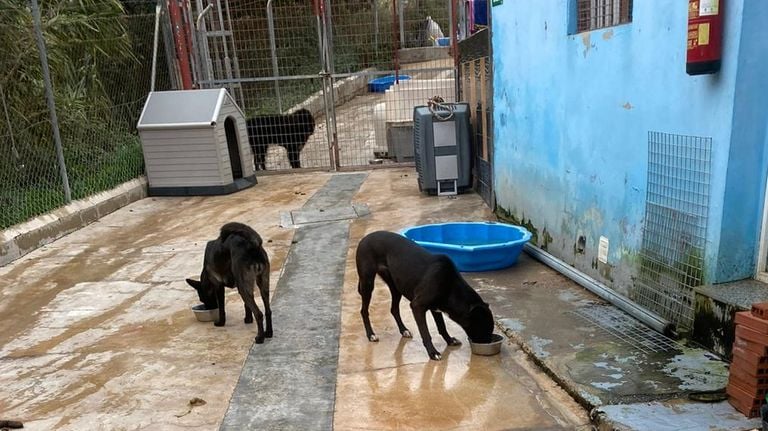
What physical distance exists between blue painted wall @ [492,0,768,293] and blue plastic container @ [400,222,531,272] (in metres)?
0.31

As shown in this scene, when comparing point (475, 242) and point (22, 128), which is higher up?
point (22, 128)

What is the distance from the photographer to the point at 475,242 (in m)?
4.54

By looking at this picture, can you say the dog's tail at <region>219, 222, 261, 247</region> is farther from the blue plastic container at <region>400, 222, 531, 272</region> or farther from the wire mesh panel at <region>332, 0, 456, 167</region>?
the wire mesh panel at <region>332, 0, 456, 167</region>

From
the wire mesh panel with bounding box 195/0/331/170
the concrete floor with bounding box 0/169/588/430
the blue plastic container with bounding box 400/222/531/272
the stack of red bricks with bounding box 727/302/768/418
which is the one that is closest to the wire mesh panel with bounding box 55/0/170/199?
the wire mesh panel with bounding box 195/0/331/170

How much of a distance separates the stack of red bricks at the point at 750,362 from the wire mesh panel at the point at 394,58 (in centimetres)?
596

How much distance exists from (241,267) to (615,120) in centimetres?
230

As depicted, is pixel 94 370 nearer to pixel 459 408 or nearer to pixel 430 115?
pixel 459 408

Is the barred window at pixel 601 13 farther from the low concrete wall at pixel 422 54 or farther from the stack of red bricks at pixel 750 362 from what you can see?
the low concrete wall at pixel 422 54

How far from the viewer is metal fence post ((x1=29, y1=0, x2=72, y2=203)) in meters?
5.45

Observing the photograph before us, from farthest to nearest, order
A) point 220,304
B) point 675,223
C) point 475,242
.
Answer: point 475,242 → point 220,304 → point 675,223

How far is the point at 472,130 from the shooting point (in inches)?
249

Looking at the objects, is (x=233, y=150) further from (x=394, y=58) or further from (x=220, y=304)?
(x=220, y=304)

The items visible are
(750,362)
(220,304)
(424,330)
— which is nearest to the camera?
(750,362)

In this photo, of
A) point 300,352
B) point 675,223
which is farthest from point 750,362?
point 300,352
